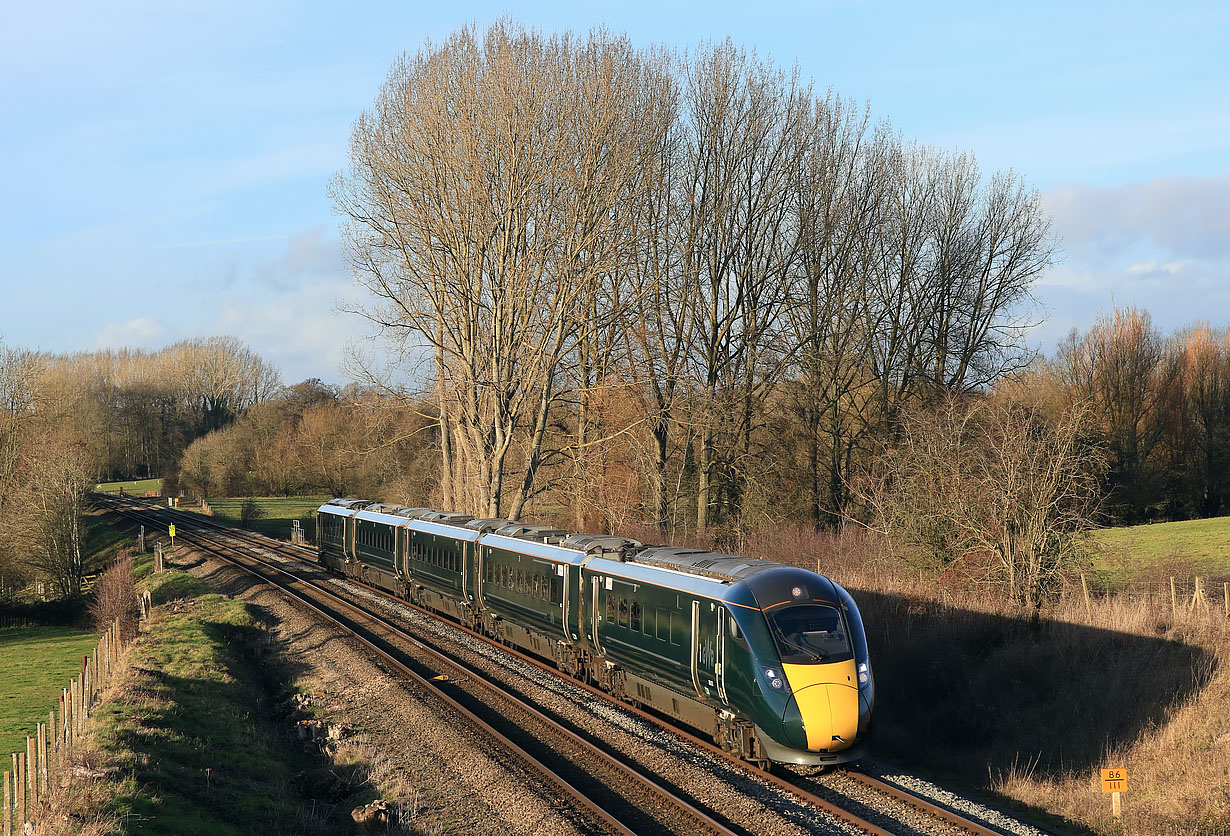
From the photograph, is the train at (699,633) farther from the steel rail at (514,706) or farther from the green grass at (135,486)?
the green grass at (135,486)


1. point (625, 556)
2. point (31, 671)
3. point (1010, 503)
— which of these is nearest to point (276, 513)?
point (31, 671)

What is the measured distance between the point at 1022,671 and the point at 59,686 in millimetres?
26435

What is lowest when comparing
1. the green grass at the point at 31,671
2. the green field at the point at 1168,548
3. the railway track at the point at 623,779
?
the green grass at the point at 31,671

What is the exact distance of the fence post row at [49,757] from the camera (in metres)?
12.1

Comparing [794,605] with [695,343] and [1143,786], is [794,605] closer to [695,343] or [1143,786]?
[1143,786]

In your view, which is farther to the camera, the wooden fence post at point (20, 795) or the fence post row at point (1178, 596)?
the fence post row at point (1178, 596)

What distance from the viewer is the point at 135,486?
325ft

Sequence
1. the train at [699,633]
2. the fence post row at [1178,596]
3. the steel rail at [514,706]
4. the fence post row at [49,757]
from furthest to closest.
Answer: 1. the fence post row at [1178,596]
2. the train at [699,633]
3. the fence post row at [49,757]
4. the steel rail at [514,706]

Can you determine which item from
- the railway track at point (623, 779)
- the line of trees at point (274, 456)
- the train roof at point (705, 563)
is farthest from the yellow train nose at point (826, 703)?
the line of trees at point (274, 456)

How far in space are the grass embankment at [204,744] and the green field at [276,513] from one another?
3637cm

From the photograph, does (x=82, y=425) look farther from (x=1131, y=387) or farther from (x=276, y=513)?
(x=1131, y=387)

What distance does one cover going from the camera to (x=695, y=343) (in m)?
35.8

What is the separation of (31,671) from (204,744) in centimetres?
1824

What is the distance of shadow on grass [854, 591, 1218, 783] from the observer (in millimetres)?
14906
